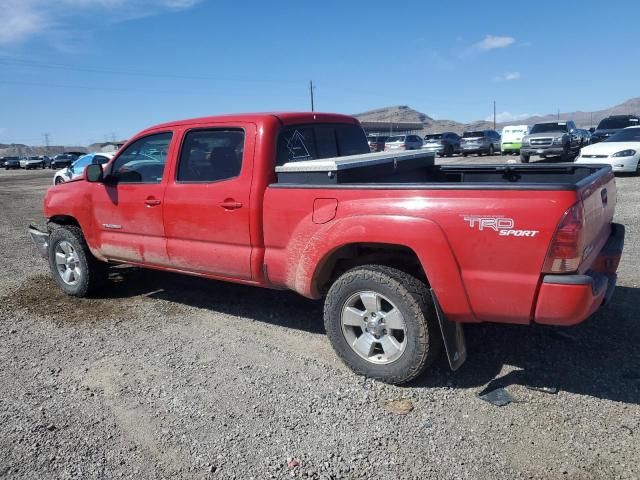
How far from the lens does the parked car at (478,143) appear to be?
104 feet

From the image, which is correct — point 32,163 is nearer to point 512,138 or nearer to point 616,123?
point 512,138

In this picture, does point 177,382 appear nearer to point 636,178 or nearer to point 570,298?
point 570,298

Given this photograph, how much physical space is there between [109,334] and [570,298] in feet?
12.8

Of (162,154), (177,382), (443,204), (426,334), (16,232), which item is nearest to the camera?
(443,204)

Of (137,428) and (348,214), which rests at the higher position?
(348,214)

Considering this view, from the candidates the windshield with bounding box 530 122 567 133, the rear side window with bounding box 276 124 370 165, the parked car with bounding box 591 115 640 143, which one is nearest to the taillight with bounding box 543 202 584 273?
the rear side window with bounding box 276 124 370 165

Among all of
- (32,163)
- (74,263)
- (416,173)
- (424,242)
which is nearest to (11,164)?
(32,163)

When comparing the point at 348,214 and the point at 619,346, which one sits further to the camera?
the point at 619,346

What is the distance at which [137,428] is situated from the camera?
336 cm

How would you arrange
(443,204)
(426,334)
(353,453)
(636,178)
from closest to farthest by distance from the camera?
(353,453), (443,204), (426,334), (636,178)

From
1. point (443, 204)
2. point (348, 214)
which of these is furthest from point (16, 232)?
point (443, 204)

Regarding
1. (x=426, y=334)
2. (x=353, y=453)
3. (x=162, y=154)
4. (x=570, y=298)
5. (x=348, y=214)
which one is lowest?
(x=353, y=453)

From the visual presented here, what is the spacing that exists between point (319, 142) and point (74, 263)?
321cm

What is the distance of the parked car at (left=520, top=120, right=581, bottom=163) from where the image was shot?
2155 cm
